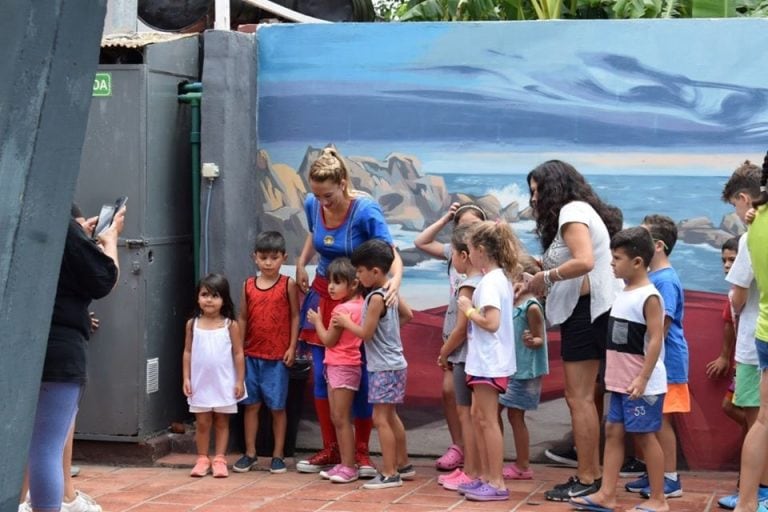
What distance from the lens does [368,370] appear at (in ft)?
26.2

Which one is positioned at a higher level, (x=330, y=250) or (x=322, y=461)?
(x=330, y=250)

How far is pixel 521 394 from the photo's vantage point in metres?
8.07

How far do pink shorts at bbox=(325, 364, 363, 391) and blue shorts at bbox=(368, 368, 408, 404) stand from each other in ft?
0.60

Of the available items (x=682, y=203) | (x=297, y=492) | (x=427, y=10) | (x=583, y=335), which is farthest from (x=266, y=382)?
(x=427, y=10)

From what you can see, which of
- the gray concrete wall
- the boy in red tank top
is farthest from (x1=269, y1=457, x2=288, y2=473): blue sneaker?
the gray concrete wall

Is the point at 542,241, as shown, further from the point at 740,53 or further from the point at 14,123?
the point at 14,123

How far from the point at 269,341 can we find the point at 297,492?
3.63ft

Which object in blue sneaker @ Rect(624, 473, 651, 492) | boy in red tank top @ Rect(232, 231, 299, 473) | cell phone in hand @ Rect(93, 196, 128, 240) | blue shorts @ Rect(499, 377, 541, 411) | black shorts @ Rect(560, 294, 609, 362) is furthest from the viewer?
boy in red tank top @ Rect(232, 231, 299, 473)

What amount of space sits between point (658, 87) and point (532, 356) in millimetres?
1901

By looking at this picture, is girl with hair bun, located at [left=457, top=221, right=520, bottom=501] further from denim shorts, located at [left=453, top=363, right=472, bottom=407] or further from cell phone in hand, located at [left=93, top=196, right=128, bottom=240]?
cell phone in hand, located at [left=93, top=196, right=128, bottom=240]

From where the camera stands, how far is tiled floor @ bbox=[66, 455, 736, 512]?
754cm

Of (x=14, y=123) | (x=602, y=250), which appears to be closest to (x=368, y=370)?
(x=602, y=250)

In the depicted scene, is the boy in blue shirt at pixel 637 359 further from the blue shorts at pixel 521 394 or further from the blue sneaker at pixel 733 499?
the blue shorts at pixel 521 394

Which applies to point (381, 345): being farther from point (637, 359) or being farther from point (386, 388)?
point (637, 359)
